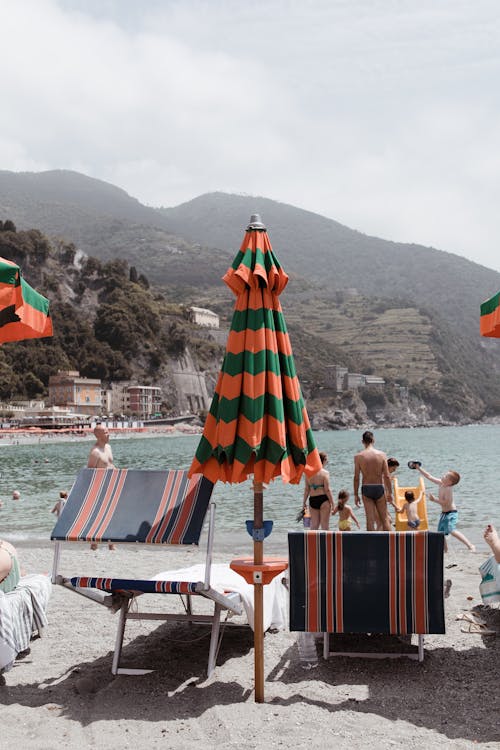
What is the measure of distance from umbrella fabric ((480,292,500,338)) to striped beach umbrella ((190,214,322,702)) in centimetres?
174

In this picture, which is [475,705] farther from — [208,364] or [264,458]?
[208,364]

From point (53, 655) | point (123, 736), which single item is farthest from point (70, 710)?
point (53, 655)

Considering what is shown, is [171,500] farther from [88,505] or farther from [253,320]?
[253,320]

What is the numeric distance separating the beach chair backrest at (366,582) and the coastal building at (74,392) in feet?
326

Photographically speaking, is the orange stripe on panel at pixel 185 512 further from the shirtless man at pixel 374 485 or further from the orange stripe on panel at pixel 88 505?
the shirtless man at pixel 374 485

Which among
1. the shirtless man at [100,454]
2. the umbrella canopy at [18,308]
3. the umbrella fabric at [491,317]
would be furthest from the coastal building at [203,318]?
the umbrella fabric at [491,317]

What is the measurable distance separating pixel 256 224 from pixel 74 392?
101 m

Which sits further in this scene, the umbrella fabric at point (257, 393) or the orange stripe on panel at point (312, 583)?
the orange stripe on panel at point (312, 583)

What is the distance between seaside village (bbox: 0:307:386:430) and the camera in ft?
311

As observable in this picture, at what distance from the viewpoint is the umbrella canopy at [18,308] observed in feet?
15.0

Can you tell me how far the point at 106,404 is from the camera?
110 meters

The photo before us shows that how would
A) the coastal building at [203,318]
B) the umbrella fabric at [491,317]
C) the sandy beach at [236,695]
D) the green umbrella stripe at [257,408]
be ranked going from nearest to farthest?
the sandy beach at [236,695] < the green umbrella stripe at [257,408] < the umbrella fabric at [491,317] < the coastal building at [203,318]

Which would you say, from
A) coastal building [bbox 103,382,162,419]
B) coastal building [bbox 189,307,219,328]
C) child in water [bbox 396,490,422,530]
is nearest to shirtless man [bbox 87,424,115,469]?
child in water [bbox 396,490,422,530]

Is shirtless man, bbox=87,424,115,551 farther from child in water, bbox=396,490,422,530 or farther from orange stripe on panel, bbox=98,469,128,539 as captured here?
orange stripe on panel, bbox=98,469,128,539
